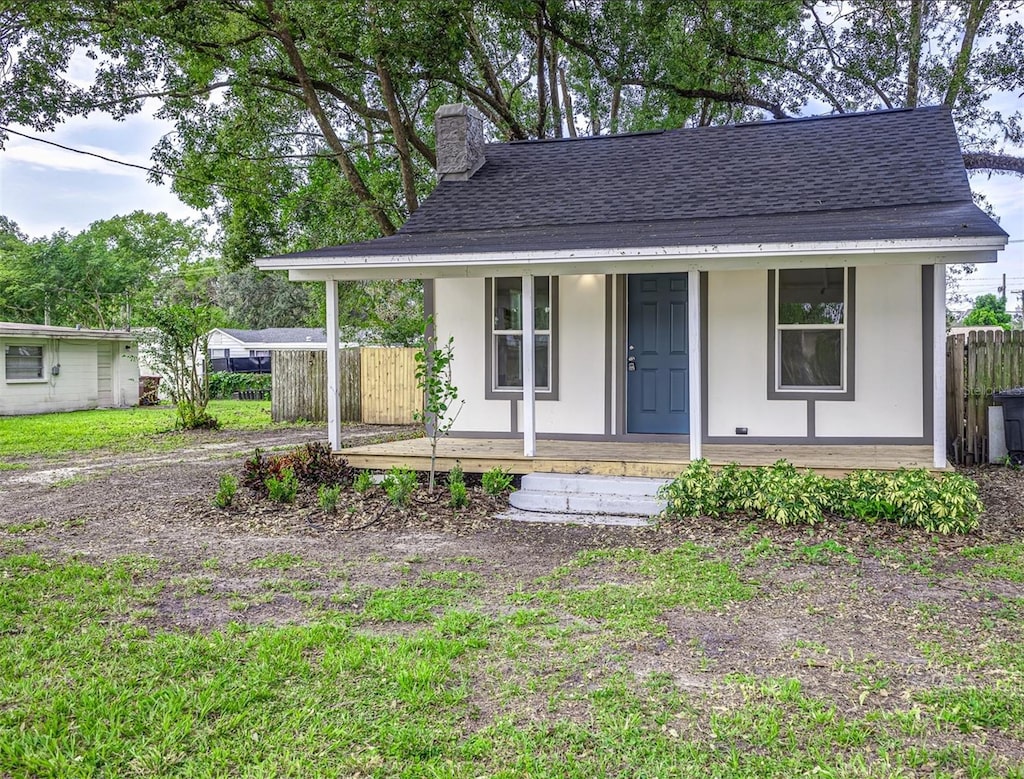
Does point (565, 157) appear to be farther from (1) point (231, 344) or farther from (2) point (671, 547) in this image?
(1) point (231, 344)

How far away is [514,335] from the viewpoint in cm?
886

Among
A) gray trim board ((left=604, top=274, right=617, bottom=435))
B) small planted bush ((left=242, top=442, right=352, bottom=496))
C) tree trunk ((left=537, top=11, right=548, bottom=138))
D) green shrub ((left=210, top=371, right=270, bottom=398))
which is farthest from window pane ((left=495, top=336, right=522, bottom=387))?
green shrub ((left=210, top=371, right=270, bottom=398))

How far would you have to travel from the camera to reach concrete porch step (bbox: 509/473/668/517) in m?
6.82

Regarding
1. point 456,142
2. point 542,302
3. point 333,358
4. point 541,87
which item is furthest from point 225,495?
point 541,87

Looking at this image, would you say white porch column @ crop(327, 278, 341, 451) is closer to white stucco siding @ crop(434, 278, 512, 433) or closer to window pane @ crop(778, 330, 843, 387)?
white stucco siding @ crop(434, 278, 512, 433)

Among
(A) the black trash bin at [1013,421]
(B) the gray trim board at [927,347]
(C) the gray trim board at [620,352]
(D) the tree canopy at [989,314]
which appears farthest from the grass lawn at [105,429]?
(D) the tree canopy at [989,314]

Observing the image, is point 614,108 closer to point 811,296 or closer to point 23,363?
point 811,296

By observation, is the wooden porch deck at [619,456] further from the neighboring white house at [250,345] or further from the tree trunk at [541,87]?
the neighboring white house at [250,345]

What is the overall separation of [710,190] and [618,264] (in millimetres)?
2703

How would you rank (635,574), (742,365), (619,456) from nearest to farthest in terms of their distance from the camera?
1. (635,574)
2. (619,456)
3. (742,365)

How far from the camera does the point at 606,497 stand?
694 cm

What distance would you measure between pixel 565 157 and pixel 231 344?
28.9 m

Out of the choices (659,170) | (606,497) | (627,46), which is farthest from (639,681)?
(627,46)

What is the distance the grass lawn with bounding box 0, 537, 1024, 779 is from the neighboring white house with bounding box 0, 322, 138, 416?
1668cm
